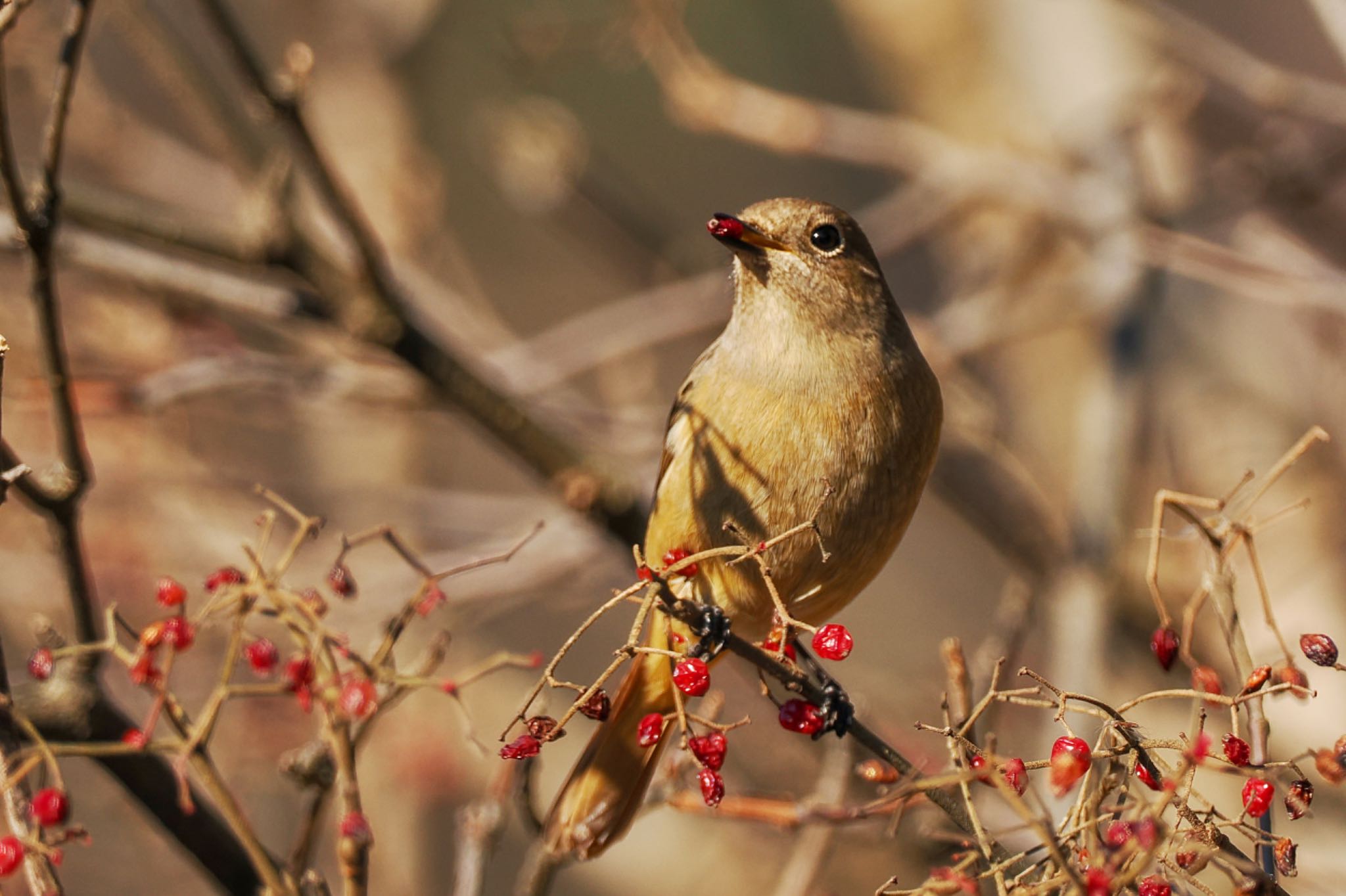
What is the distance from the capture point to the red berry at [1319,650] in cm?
174

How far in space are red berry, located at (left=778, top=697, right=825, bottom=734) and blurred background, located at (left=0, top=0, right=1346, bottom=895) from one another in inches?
29.4

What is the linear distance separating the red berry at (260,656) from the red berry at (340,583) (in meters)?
0.25

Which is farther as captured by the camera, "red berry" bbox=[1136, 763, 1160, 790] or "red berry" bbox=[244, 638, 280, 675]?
"red berry" bbox=[244, 638, 280, 675]

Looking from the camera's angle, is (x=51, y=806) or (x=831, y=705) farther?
(x=831, y=705)

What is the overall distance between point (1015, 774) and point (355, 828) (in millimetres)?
902

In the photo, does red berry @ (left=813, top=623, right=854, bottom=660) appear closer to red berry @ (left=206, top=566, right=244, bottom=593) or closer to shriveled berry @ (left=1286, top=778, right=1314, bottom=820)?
shriveled berry @ (left=1286, top=778, right=1314, bottom=820)

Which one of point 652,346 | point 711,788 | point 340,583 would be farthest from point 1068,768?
point 652,346

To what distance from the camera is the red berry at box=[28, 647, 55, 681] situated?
6.51 feet

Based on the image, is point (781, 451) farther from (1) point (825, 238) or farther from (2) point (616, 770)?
(2) point (616, 770)

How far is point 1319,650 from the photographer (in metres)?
1.76

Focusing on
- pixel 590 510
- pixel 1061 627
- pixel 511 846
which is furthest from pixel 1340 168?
pixel 511 846

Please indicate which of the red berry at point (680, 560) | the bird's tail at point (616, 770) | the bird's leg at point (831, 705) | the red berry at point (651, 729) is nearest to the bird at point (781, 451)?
the bird's tail at point (616, 770)

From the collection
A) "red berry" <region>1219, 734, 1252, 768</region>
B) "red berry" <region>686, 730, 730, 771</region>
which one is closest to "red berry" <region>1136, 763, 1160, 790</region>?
"red berry" <region>1219, 734, 1252, 768</region>

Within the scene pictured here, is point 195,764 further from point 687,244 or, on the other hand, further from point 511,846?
point 511,846
